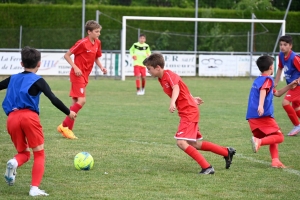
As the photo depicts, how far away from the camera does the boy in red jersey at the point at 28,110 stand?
17.8ft

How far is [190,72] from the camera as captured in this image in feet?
85.4

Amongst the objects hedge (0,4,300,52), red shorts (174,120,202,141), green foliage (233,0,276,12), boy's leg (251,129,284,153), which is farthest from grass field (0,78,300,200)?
green foliage (233,0,276,12)

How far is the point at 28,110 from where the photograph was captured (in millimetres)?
5531

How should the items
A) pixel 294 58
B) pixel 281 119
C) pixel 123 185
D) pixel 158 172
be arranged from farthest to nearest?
pixel 281 119
pixel 294 58
pixel 158 172
pixel 123 185

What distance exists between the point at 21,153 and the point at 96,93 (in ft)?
41.0

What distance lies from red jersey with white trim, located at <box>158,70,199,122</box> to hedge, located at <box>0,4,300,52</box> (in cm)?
2082

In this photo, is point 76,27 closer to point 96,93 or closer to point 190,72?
point 190,72

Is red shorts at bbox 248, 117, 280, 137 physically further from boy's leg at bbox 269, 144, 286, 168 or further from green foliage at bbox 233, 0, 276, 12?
green foliage at bbox 233, 0, 276, 12

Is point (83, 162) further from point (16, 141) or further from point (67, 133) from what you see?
point (67, 133)

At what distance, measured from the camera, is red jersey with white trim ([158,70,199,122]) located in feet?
21.6

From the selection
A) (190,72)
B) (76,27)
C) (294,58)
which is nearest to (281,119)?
(294,58)

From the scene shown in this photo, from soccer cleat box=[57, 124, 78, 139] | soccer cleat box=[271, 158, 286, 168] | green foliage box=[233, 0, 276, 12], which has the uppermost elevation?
green foliage box=[233, 0, 276, 12]

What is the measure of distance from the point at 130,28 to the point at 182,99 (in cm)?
2286

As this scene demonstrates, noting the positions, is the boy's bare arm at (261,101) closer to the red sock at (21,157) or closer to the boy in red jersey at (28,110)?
the boy in red jersey at (28,110)
